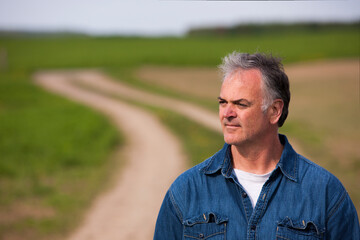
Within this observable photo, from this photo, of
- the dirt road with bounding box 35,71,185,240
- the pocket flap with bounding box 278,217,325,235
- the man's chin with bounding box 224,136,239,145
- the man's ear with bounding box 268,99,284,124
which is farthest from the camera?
the dirt road with bounding box 35,71,185,240

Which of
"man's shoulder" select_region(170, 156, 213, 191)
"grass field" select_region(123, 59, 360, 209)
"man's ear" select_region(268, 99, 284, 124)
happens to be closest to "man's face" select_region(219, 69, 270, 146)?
"man's ear" select_region(268, 99, 284, 124)

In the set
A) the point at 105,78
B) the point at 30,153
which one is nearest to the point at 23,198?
the point at 30,153

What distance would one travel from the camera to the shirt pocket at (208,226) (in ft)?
7.41

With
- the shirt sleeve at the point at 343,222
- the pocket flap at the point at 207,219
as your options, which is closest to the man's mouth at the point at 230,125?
the pocket flap at the point at 207,219

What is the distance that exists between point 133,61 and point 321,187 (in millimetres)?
39455

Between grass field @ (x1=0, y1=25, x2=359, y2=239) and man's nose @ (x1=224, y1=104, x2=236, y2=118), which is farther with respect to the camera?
grass field @ (x1=0, y1=25, x2=359, y2=239)

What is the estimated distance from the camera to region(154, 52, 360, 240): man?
222 centimetres

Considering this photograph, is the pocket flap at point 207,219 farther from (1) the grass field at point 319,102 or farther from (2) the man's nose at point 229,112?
(1) the grass field at point 319,102

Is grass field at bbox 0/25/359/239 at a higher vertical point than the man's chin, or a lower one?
higher

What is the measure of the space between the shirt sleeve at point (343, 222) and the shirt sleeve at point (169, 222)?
0.73 m

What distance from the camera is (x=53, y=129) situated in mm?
14570

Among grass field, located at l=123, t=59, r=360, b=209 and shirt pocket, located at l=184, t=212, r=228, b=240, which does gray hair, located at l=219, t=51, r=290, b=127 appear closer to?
shirt pocket, located at l=184, t=212, r=228, b=240

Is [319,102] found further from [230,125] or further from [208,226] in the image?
[208,226]

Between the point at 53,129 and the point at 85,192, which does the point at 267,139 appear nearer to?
the point at 85,192
